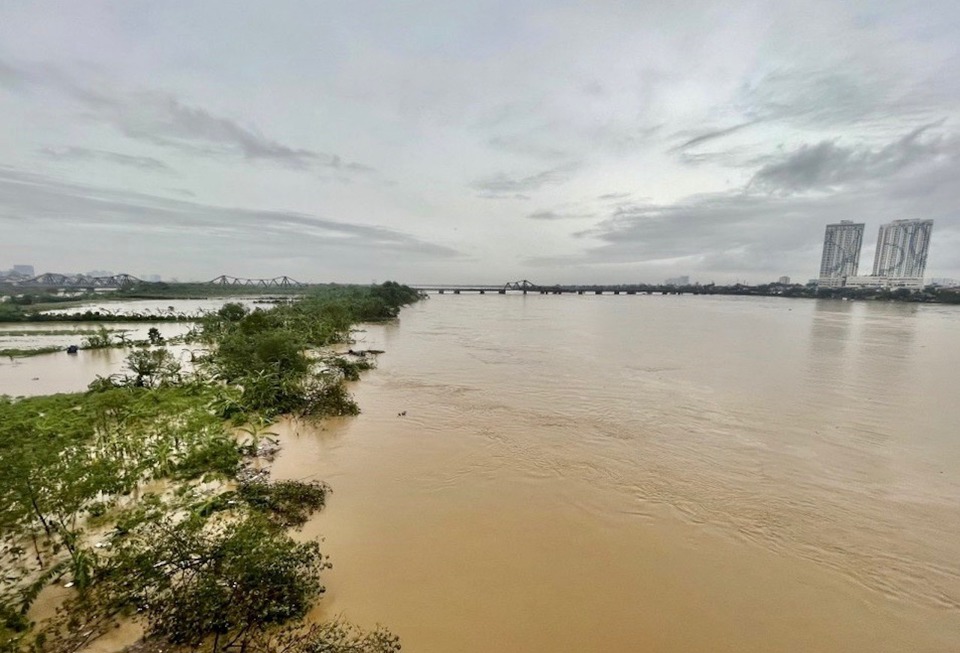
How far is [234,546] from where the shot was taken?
376 centimetres

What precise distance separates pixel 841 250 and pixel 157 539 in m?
186

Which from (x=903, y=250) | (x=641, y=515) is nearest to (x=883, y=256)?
(x=903, y=250)

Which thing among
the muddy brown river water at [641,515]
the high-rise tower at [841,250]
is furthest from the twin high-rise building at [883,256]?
the muddy brown river water at [641,515]

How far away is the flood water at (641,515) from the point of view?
175 inches

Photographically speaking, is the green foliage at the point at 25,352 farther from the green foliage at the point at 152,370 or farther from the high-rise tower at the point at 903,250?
the high-rise tower at the point at 903,250

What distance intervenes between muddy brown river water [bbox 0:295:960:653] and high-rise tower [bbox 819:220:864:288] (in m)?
160

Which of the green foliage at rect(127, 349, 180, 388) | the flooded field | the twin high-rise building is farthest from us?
the twin high-rise building

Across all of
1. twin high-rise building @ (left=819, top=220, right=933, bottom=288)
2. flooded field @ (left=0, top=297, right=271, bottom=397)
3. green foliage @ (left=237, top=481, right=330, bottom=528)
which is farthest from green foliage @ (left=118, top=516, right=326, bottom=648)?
twin high-rise building @ (left=819, top=220, right=933, bottom=288)

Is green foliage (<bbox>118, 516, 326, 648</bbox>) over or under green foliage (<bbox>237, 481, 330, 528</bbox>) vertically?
over

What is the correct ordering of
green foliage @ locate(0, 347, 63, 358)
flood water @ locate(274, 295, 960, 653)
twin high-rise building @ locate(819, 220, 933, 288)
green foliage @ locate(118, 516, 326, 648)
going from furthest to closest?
twin high-rise building @ locate(819, 220, 933, 288), green foliage @ locate(0, 347, 63, 358), flood water @ locate(274, 295, 960, 653), green foliage @ locate(118, 516, 326, 648)

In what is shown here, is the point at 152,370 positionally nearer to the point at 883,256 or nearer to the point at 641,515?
the point at 641,515

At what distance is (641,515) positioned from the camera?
6586 millimetres

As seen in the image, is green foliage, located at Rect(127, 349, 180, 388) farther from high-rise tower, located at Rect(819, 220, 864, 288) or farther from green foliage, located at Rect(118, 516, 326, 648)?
high-rise tower, located at Rect(819, 220, 864, 288)

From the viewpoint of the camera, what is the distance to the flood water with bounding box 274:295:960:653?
4.45m
